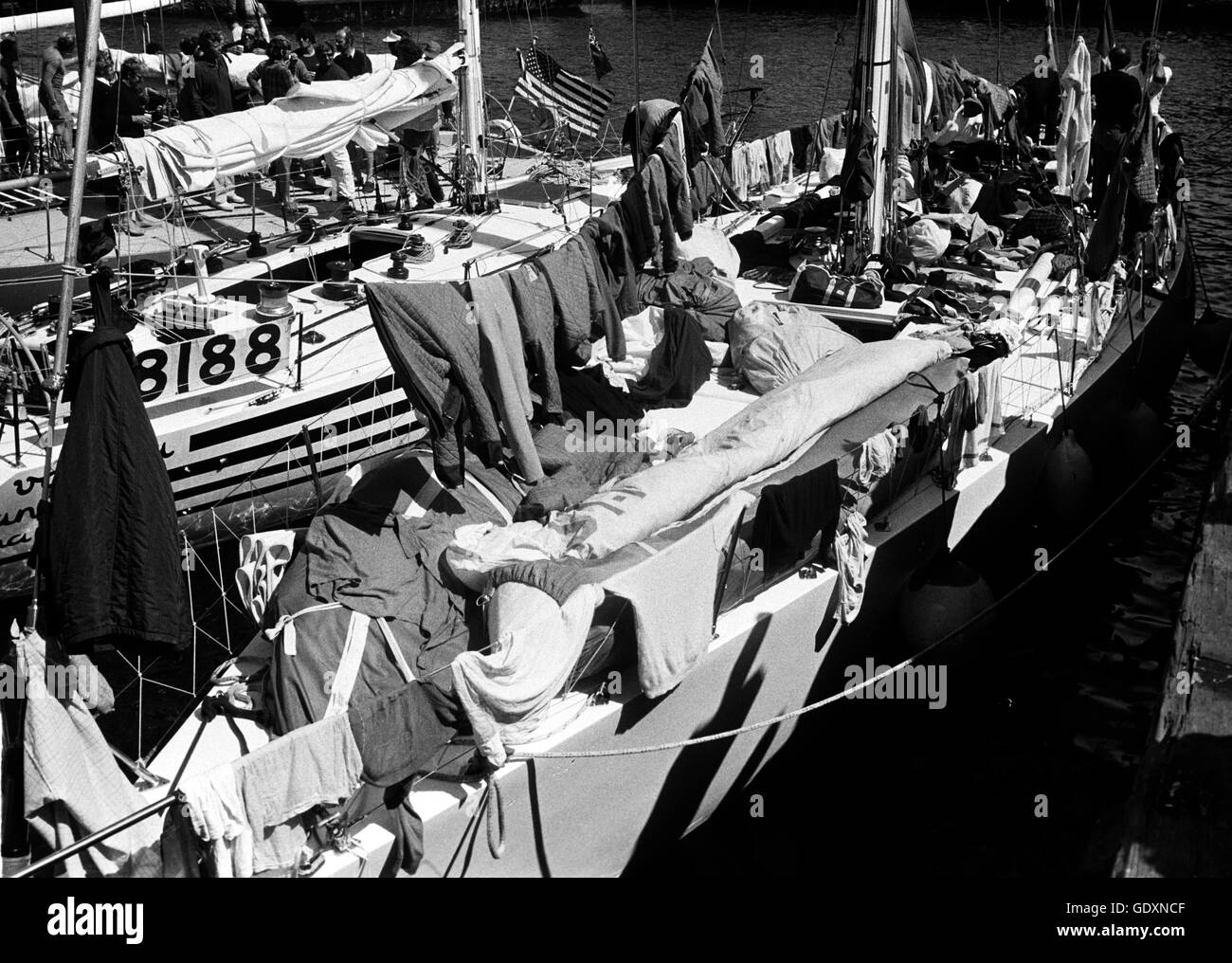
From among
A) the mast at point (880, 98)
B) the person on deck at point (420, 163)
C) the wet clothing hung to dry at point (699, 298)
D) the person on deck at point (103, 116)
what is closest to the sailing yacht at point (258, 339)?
the person on deck at point (420, 163)

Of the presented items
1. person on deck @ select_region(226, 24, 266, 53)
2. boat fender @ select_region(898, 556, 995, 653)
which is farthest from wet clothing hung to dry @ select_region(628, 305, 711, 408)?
person on deck @ select_region(226, 24, 266, 53)

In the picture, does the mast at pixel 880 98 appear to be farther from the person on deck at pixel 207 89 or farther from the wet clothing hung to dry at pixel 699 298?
the person on deck at pixel 207 89

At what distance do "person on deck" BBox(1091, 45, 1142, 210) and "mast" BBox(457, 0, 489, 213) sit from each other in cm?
771

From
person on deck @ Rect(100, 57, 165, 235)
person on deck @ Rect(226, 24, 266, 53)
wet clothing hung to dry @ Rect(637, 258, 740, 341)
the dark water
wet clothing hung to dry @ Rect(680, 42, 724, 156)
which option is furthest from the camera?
person on deck @ Rect(226, 24, 266, 53)

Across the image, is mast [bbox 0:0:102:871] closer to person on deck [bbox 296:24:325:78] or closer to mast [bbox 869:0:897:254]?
mast [bbox 869:0:897:254]

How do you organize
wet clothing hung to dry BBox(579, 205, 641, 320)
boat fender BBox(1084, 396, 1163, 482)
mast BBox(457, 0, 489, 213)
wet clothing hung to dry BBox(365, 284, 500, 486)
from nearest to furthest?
wet clothing hung to dry BBox(365, 284, 500, 486) < wet clothing hung to dry BBox(579, 205, 641, 320) < boat fender BBox(1084, 396, 1163, 482) < mast BBox(457, 0, 489, 213)

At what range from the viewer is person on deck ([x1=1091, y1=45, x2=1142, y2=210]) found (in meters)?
15.4

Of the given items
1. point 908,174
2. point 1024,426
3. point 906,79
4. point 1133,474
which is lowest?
point 1133,474

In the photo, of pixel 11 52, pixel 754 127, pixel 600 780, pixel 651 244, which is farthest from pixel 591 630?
pixel 754 127

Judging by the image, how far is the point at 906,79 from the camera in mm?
15781

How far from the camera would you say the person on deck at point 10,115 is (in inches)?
788

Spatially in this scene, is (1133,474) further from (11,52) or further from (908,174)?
(11,52)

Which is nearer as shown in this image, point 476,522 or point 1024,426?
point 476,522
